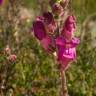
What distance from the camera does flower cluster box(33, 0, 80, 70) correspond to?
338cm

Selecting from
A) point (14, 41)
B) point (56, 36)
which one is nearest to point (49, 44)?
point (56, 36)

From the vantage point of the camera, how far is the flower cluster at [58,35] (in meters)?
3.38

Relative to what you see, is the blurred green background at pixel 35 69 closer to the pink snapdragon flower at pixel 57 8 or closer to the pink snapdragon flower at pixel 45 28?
the pink snapdragon flower at pixel 45 28

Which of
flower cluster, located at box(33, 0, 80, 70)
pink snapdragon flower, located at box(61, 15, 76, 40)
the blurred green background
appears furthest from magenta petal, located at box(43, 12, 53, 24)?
the blurred green background

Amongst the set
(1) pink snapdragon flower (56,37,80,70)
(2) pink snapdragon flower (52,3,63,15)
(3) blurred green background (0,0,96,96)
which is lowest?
(3) blurred green background (0,0,96,96)

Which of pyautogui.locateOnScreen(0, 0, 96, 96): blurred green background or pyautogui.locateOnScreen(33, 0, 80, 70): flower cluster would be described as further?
pyautogui.locateOnScreen(0, 0, 96, 96): blurred green background

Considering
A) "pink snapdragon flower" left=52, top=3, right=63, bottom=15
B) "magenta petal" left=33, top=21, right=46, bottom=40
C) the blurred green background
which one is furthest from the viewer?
the blurred green background

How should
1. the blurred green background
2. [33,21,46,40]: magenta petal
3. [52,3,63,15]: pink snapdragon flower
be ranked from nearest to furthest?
[52,3,63,15]: pink snapdragon flower → [33,21,46,40]: magenta petal → the blurred green background

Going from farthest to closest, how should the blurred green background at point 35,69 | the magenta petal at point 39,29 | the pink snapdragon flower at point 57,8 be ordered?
the blurred green background at point 35,69
the magenta petal at point 39,29
the pink snapdragon flower at point 57,8

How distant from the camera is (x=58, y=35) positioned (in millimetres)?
3430

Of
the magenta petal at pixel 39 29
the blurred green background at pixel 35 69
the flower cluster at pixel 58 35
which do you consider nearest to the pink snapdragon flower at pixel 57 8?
the flower cluster at pixel 58 35

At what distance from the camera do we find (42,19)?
136 inches

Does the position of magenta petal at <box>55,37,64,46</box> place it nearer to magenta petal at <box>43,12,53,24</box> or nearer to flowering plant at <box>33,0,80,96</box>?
flowering plant at <box>33,0,80,96</box>

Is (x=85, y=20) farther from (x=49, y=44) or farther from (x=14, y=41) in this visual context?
(x=49, y=44)
